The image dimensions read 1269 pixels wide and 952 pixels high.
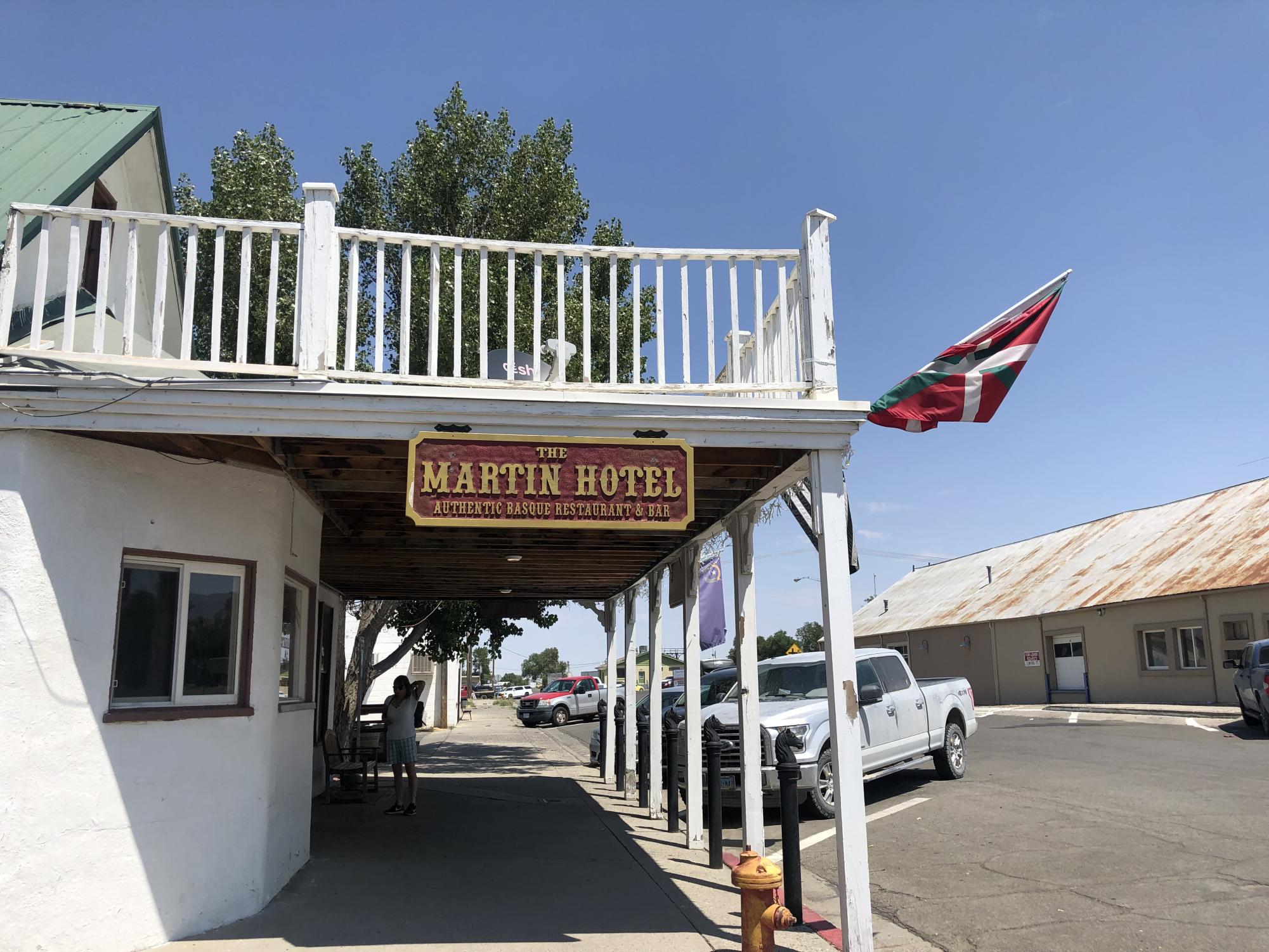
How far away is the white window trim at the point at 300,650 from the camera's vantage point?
27.5ft

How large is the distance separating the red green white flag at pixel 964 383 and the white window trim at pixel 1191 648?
21994 mm

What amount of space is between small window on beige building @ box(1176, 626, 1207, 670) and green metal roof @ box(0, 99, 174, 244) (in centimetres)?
2592

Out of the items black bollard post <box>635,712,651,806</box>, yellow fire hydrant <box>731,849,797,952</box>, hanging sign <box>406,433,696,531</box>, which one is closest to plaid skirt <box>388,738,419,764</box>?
black bollard post <box>635,712,651,806</box>

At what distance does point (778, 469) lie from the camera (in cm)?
731

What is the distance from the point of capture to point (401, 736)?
11383mm

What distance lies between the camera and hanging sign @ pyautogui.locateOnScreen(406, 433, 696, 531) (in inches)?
237

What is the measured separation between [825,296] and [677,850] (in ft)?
18.8

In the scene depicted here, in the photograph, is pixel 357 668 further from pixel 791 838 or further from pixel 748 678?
pixel 791 838

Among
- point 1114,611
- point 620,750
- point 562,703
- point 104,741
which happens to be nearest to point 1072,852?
point 620,750

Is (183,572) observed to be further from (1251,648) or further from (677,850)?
(1251,648)

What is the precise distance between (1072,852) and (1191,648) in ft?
65.3

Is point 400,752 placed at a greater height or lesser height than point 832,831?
greater

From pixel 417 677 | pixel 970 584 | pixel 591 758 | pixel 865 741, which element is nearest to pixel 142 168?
pixel 865 741

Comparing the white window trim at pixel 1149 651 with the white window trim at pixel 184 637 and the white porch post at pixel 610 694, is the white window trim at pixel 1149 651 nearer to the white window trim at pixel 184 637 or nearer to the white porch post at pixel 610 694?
the white porch post at pixel 610 694
